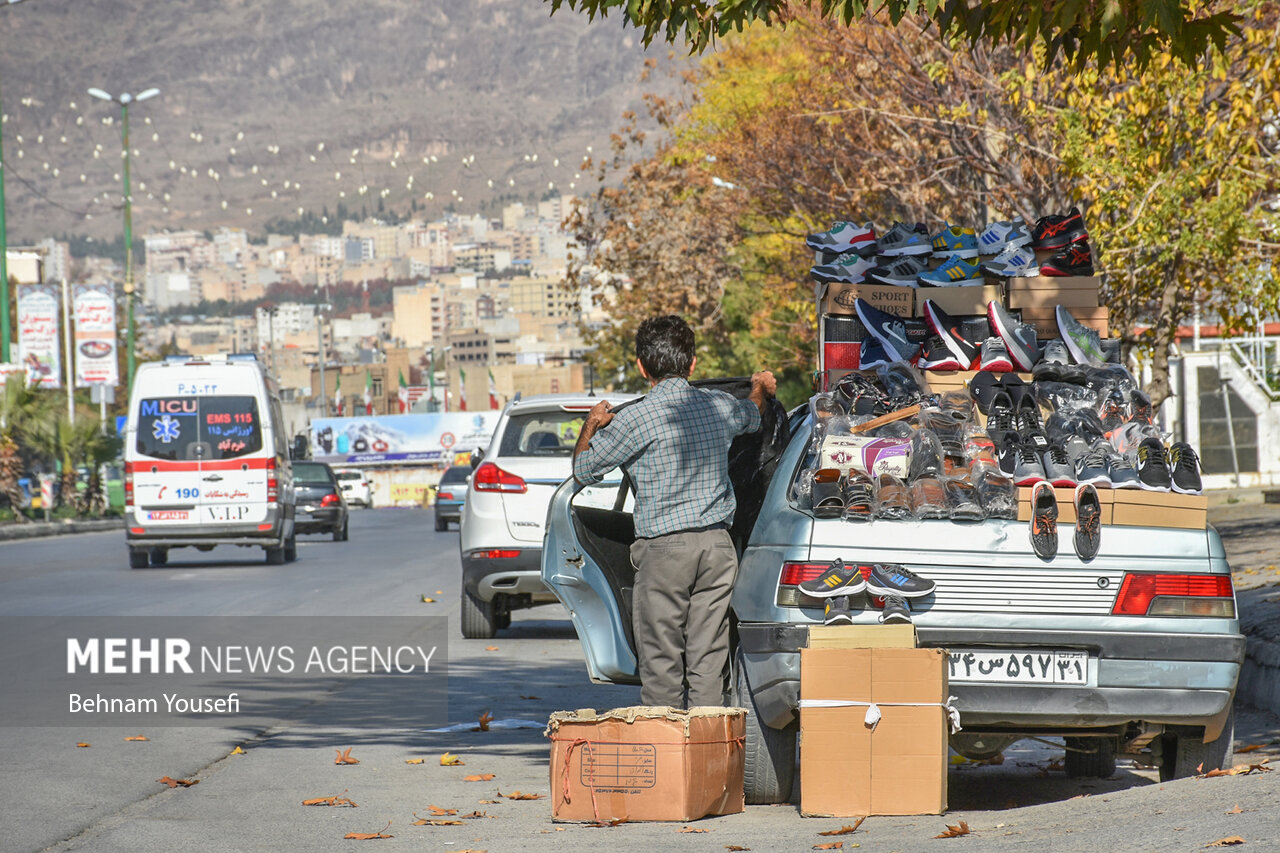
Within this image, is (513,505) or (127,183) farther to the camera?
(127,183)

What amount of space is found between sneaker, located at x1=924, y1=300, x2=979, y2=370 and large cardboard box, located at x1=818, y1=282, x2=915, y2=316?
0.11m

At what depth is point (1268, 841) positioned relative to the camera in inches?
197

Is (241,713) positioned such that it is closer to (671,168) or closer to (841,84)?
(841,84)

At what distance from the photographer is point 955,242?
9047 mm

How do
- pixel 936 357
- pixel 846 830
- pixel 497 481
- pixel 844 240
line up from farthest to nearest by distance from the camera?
1. pixel 497 481
2. pixel 844 240
3. pixel 936 357
4. pixel 846 830

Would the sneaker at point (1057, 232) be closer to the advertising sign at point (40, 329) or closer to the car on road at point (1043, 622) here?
the car on road at point (1043, 622)

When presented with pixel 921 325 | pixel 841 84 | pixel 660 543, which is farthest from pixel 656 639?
pixel 841 84

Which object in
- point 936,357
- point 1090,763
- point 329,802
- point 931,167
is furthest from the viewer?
point 931,167

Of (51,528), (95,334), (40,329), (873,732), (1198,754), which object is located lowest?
(51,528)

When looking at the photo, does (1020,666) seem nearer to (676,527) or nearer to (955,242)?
(676,527)

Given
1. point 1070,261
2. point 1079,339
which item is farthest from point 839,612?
point 1070,261

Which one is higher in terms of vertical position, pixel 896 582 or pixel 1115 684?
pixel 896 582

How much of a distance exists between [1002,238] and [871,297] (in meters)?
1.35

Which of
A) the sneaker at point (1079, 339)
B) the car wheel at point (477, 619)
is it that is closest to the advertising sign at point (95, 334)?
the car wheel at point (477, 619)
